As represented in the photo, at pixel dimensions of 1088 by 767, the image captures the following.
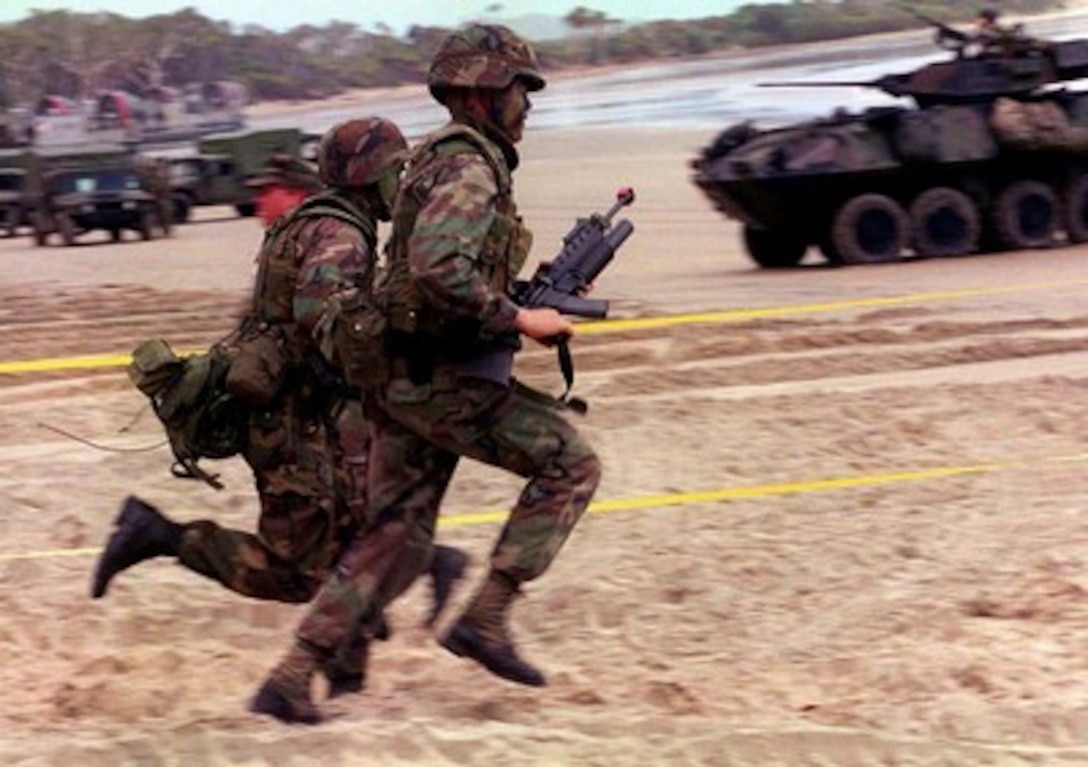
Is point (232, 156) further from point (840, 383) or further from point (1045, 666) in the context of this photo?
point (1045, 666)

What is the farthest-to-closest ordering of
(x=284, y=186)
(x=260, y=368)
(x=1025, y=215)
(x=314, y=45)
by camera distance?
(x=314, y=45), (x=1025, y=215), (x=284, y=186), (x=260, y=368)

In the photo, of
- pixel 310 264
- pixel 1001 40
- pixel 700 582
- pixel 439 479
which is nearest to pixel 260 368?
pixel 310 264

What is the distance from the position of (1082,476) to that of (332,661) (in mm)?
3769

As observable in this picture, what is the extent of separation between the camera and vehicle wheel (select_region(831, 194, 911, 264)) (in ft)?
56.1

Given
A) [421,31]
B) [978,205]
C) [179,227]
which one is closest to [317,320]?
[978,205]

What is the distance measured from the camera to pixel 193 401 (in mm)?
5387

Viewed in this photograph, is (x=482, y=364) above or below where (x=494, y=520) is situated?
above

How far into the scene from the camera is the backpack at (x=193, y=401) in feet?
17.7

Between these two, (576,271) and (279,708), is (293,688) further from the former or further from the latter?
(576,271)

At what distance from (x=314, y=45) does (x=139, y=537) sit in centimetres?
7877

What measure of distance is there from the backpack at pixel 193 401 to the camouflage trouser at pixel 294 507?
0.07 m

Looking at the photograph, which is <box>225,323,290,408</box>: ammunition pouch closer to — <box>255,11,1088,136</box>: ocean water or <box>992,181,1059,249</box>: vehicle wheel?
<box>992,181,1059,249</box>: vehicle wheel

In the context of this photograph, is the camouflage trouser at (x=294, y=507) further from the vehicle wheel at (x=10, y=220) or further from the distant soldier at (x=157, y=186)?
the vehicle wheel at (x=10, y=220)

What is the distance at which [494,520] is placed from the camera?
765 cm
